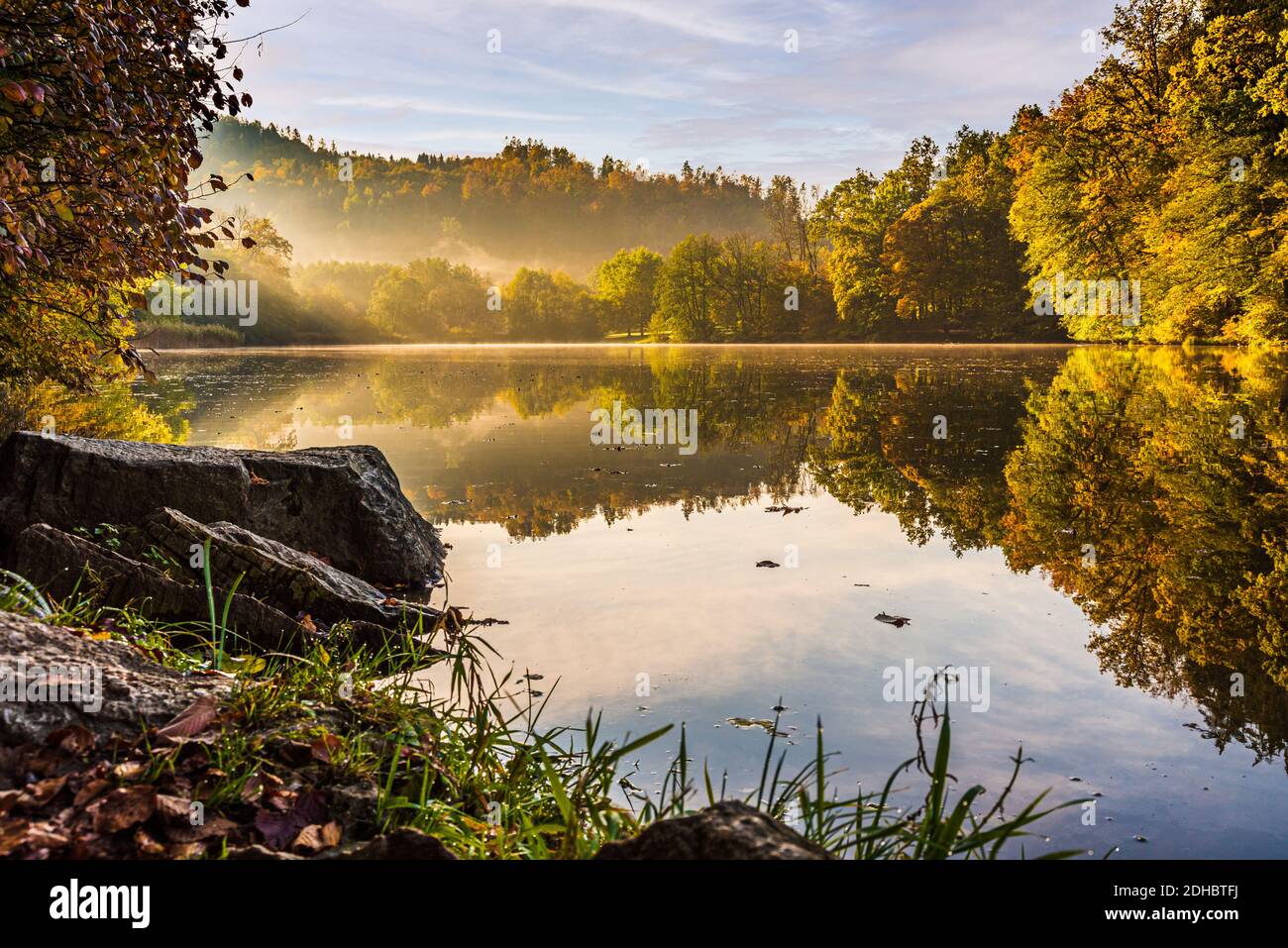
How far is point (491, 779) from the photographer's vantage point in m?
3.97

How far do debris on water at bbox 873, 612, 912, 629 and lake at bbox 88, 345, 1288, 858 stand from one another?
2.3 inches

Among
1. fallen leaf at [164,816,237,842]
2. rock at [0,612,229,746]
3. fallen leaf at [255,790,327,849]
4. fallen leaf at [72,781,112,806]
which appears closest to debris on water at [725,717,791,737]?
fallen leaf at [255,790,327,849]

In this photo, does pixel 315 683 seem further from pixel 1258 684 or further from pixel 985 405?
pixel 985 405

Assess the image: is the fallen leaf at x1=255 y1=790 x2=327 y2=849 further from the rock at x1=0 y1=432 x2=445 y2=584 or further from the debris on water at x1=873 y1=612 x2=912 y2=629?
the rock at x1=0 y1=432 x2=445 y2=584

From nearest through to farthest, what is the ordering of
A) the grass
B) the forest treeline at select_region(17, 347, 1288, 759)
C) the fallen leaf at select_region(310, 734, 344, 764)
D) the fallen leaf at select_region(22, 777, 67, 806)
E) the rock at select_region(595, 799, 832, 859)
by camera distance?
the rock at select_region(595, 799, 832, 859) < the fallen leaf at select_region(22, 777, 67, 806) < the grass < the fallen leaf at select_region(310, 734, 344, 764) < the forest treeline at select_region(17, 347, 1288, 759)

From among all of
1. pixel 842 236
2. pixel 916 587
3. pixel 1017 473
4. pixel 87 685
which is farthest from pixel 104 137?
pixel 842 236

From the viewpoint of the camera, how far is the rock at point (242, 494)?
7.03 meters

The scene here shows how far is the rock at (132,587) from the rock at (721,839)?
12.5 feet

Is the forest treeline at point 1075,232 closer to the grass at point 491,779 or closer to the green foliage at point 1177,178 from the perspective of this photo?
the green foliage at point 1177,178

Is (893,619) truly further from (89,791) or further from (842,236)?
(842,236)

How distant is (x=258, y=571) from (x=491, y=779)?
3.14 m

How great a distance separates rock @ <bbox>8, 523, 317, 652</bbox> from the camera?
18.7 feet

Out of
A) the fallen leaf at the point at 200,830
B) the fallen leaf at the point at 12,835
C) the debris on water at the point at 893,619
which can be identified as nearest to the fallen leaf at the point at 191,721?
the fallen leaf at the point at 200,830
